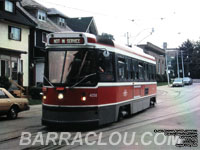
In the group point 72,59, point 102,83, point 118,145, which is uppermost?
point 72,59

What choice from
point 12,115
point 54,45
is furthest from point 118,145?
point 12,115

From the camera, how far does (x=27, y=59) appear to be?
30.6 meters

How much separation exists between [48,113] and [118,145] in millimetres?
3078

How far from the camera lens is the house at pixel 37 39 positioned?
3130 centimetres

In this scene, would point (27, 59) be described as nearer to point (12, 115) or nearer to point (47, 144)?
point (12, 115)

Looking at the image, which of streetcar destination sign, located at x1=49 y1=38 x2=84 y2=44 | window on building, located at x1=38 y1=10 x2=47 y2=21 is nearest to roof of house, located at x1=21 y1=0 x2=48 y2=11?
window on building, located at x1=38 y1=10 x2=47 y2=21

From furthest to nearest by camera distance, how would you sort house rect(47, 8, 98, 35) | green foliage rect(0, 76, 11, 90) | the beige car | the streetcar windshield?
house rect(47, 8, 98, 35) < green foliage rect(0, 76, 11, 90) < the beige car < the streetcar windshield

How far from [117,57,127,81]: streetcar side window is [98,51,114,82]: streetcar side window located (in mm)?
679

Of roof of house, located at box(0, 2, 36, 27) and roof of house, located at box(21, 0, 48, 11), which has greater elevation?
roof of house, located at box(21, 0, 48, 11)

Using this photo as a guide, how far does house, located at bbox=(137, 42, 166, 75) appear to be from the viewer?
68.0m

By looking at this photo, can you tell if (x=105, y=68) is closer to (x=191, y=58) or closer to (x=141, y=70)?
(x=141, y=70)

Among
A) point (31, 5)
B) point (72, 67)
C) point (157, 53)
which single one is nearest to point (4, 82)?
point (31, 5)

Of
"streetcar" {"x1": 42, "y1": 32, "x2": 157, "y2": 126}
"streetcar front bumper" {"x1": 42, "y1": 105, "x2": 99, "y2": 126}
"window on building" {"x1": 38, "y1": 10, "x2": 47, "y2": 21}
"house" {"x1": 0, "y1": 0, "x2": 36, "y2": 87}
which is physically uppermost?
"window on building" {"x1": 38, "y1": 10, "x2": 47, "y2": 21}

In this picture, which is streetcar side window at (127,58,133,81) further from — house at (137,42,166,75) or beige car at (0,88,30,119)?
house at (137,42,166,75)
